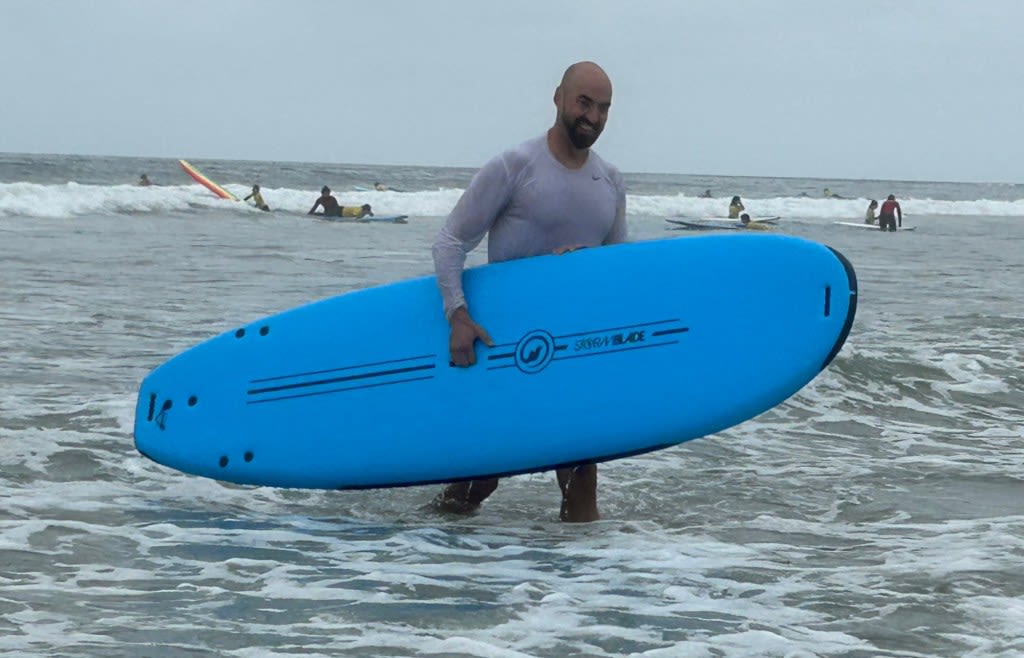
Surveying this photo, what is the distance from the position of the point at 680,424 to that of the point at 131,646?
2017 mm

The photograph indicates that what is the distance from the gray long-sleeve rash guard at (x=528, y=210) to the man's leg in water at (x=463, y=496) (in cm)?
76

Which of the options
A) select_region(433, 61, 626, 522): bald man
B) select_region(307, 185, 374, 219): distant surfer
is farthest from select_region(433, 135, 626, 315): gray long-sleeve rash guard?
select_region(307, 185, 374, 219): distant surfer

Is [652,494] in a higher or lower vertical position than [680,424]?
lower

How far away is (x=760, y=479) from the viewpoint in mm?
5957

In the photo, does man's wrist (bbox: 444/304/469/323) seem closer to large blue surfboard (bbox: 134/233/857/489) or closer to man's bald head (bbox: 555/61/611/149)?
large blue surfboard (bbox: 134/233/857/489)

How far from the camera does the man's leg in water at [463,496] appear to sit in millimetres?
5066

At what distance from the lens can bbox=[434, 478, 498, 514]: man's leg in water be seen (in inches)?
199

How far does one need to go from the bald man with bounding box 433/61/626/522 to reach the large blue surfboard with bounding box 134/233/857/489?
0.08 m

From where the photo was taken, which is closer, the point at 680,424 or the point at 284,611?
the point at 284,611

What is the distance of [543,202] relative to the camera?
450 cm

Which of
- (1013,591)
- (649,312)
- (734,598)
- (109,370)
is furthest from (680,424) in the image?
(109,370)

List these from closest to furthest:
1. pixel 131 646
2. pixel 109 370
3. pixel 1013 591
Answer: pixel 131 646 < pixel 1013 591 < pixel 109 370

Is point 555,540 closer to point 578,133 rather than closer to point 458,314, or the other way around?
point 458,314

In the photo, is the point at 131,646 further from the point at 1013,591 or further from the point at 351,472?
the point at 1013,591
